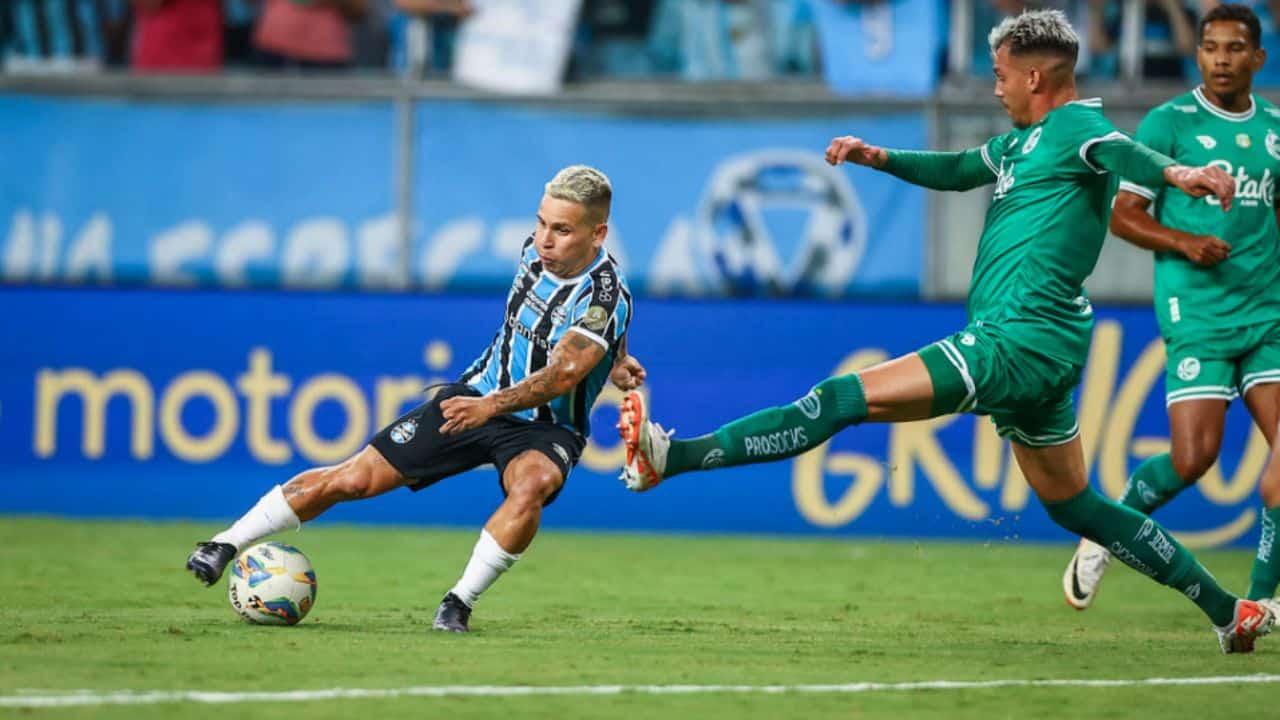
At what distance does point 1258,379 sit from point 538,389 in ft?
10.4

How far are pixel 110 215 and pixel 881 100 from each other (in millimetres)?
5636

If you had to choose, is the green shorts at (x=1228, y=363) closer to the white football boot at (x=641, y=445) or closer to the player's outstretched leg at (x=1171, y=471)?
the player's outstretched leg at (x=1171, y=471)

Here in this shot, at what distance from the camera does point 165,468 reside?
12.4 metres

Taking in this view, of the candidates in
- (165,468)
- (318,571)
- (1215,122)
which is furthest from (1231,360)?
(165,468)

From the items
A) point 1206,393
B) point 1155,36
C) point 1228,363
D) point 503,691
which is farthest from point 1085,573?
point 1155,36

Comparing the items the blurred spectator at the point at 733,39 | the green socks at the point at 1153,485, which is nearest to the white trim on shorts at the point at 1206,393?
the green socks at the point at 1153,485

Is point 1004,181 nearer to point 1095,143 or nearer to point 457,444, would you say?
point 1095,143

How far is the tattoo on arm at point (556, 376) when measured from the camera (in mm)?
7016

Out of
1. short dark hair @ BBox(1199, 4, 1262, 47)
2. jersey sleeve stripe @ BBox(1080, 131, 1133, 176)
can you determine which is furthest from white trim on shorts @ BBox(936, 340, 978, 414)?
short dark hair @ BBox(1199, 4, 1262, 47)

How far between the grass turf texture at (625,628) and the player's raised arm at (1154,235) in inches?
63.8

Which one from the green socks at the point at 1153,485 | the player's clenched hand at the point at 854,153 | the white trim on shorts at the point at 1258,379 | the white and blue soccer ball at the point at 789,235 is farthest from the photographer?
the white and blue soccer ball at the point at 789,235

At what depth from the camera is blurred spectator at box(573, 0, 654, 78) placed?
14.0m

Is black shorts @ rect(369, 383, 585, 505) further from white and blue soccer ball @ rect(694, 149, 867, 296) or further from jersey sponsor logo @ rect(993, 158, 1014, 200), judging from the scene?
white and blue soccer ball @ rect(694, 149, 867, 296)

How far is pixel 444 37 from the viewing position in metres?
14.1
